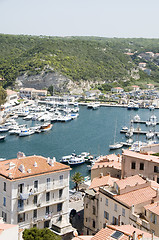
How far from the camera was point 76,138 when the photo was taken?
214ft

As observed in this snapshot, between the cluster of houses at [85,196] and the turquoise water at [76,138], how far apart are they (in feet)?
66.5

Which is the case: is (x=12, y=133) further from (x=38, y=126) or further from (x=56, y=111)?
(x=56, y=111)

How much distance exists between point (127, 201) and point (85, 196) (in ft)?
14.9

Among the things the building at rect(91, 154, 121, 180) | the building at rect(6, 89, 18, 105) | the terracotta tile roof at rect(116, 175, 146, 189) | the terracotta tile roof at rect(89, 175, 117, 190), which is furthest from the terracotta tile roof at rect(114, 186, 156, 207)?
the building at rect(6, 89, 18, 105)

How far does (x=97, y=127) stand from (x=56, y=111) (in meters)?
15.6

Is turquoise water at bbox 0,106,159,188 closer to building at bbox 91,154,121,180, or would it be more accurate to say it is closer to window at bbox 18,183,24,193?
building at bbox 91,154,121,180

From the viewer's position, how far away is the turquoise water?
56.4m

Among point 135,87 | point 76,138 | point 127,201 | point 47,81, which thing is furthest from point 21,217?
point 135,87

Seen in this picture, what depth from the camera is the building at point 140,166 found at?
2536 cm

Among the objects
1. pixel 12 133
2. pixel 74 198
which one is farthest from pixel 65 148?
pixel 74 198

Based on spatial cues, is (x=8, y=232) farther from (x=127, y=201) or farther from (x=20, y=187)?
(x=20, y=187)

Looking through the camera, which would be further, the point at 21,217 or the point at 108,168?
the point at 108,168

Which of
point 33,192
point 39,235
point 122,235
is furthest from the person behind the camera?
point 33,192

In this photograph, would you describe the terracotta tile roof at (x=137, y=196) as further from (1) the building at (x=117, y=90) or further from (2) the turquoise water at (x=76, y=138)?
(1) the building at (x=117, y=90)
